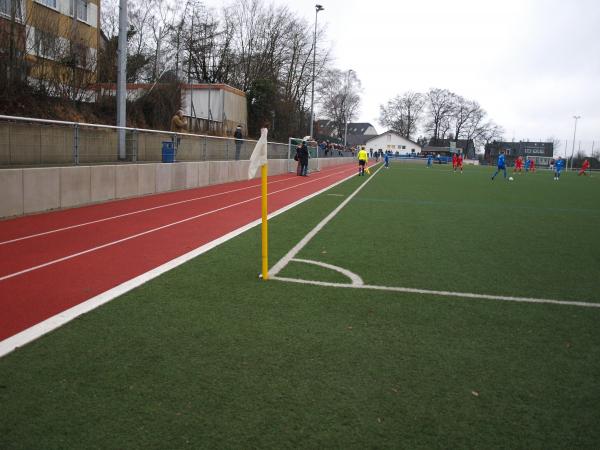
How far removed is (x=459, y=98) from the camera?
112688 millimetres

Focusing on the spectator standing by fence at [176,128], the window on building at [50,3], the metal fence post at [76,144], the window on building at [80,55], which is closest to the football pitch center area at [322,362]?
the metal fence post at [76,144]

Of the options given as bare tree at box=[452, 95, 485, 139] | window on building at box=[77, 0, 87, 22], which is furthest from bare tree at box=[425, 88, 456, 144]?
window on building at box=[77, 0, 87, 22]

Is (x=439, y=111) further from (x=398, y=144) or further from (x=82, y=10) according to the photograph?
(x=82, y=10)

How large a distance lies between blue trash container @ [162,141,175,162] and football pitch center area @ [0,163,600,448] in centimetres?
1019

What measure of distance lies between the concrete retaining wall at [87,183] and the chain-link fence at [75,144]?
0.89 feet

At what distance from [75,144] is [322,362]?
1028 centimetres

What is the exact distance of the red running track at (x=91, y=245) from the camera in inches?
204

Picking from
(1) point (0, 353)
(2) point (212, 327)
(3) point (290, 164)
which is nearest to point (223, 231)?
(2) point (212, 327)

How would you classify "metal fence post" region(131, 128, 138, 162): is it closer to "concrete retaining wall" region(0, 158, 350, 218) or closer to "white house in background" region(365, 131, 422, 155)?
"concrete retaining wall" region(0, 158, 350, 218)

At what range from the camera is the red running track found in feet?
17.0

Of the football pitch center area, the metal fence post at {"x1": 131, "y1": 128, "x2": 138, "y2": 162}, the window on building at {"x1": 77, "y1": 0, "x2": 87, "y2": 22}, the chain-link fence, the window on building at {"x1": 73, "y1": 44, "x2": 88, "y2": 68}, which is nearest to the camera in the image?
the football pitch center area

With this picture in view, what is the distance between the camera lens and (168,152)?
16703 mm

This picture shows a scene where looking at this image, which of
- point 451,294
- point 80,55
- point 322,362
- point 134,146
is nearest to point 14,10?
point 80,55

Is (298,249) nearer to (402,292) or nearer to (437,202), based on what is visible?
(402,292)
